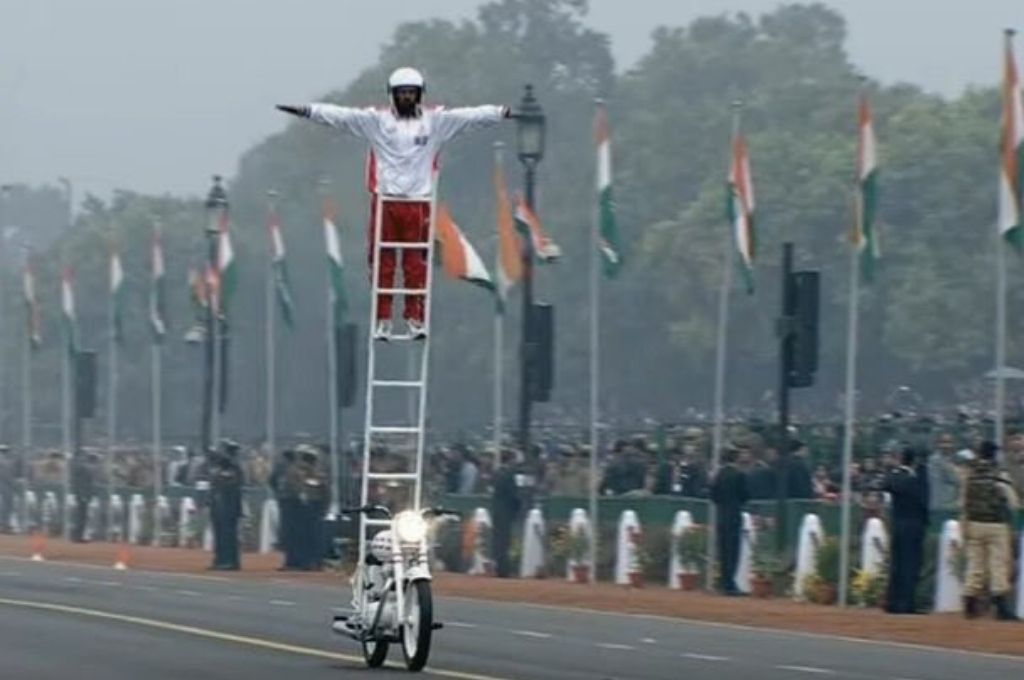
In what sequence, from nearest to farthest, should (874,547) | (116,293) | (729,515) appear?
(874,547)
(729,515)
(116,293)

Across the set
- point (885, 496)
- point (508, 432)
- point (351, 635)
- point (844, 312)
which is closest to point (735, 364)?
point (844, 312)

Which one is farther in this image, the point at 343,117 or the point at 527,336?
the point at 527,336

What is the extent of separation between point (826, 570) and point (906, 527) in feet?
11.2

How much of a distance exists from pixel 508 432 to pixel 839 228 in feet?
46.9

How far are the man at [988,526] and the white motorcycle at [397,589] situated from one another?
12034mm

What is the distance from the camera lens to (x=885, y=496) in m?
39.3

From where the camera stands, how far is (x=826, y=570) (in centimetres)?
3906

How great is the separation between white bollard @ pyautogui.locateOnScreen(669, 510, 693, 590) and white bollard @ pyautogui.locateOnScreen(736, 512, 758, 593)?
153 centimetres

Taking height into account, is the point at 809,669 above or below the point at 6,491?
above

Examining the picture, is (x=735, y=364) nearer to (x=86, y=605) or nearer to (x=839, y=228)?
(x=839, y=228)

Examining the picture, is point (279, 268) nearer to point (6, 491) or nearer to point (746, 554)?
point (6, 491)

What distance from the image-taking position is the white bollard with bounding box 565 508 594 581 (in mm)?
45438

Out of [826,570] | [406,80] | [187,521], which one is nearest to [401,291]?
[406,80]

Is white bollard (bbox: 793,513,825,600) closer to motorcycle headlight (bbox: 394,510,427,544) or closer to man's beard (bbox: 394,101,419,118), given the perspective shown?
motorcycle headlight (bbox: 394,510,427,544)
